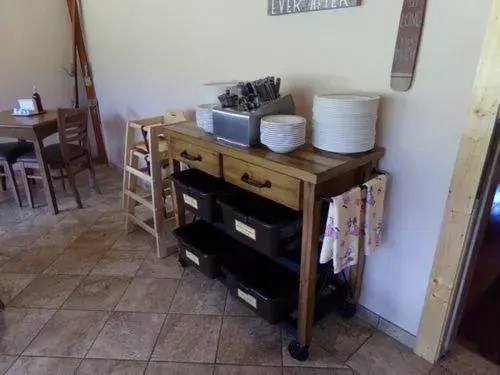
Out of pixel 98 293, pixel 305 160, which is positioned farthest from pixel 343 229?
pixel 98 293

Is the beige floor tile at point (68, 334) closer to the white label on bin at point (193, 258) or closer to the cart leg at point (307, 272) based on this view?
the white label on bin at point (193, 258)

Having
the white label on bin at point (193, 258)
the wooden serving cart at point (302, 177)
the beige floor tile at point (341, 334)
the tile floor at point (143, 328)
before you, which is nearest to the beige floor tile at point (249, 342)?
the tile floor at point (143, 328)

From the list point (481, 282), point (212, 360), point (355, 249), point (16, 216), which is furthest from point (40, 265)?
point (481, 282)

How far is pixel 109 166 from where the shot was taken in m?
4.09

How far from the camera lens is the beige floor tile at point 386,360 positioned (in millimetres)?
1522

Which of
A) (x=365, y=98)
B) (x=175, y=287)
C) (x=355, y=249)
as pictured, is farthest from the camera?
(x=175, y=287)

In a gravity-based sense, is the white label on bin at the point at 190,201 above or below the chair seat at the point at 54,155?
above

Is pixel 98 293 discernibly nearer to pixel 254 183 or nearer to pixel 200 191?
pixel 200 191

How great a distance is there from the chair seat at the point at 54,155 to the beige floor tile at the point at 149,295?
1448 millimetres

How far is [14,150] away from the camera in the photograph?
3041mm

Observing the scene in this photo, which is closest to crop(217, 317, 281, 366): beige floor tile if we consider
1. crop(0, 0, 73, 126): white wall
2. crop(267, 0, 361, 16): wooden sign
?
crop(267, 0, 361, 16): wooden sign

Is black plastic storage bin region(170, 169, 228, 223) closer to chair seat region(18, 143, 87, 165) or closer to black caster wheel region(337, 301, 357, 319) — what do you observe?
black caster wheel region(337, 301, 357, 319)

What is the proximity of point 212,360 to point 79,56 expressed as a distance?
3568 mm

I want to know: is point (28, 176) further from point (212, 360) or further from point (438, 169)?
point (438, 169)
